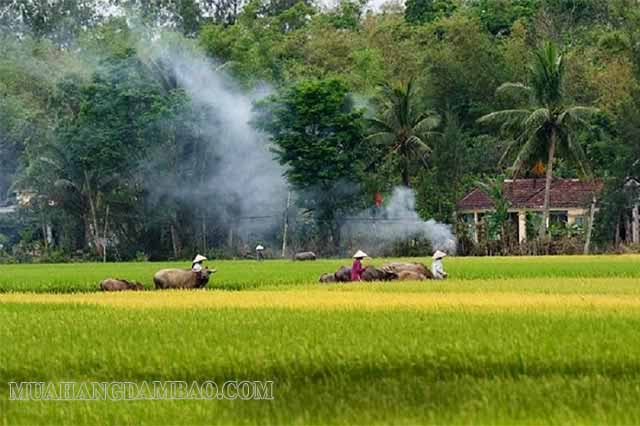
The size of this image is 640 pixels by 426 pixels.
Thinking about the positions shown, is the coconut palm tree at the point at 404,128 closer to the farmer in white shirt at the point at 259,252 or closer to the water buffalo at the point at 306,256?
the farmer in white shirt at the point at 259,252

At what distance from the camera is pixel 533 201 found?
35.9m

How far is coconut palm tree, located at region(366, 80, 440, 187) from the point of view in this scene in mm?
36219

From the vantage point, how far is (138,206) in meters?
35.6

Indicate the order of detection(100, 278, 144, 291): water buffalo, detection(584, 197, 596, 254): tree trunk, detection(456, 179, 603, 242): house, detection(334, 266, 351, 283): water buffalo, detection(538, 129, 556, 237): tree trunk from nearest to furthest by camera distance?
detection(100, 278, 144, 291): water buffalo → detection(334, 266, 351, 283): water buffalo → detection(584, 197, 596, 254): tree trunk → detection(538, 129, 556, 237): tree trunk → detection(456, 179, 603, 242): house

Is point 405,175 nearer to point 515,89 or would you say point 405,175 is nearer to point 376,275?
point 515,89

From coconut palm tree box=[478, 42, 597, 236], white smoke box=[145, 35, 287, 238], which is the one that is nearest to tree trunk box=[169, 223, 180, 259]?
white smoke box=[145, 35, 287, 238]

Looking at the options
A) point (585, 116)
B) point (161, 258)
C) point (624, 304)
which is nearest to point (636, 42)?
point (585, 116)

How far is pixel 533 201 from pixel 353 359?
28.8m

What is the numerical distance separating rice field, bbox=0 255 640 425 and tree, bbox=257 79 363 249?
68.5 ft

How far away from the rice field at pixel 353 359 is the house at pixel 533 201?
2288 centimetres

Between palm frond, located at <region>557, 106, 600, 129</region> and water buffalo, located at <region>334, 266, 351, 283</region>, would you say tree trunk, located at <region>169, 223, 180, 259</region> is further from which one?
water buffalo, located at <region>334, 266, 351, 283</region>

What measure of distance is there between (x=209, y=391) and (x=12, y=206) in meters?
35.1

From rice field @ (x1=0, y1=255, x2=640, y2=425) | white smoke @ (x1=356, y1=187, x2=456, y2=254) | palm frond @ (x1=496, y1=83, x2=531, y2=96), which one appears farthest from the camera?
white smoke @ (x1=356, y1=187, x2=456, y2=254)

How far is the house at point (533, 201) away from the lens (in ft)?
114
